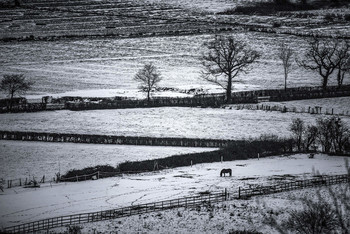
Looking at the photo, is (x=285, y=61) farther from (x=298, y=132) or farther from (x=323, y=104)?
(x=298, y=132)

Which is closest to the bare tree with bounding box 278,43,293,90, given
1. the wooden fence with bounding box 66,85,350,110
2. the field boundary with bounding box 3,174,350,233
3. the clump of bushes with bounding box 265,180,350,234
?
the wooden fence with bounding box 66,85,350,110

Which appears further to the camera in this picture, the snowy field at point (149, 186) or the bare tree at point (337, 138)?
the bare tree at point (337, 138)

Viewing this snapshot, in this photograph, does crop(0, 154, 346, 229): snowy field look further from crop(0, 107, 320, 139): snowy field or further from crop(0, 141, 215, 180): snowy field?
crop(0, 107, 320, 139): snowy field

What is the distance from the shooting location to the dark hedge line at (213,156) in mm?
44938

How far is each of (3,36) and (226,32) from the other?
137 feet

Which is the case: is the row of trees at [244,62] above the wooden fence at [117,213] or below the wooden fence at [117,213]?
above

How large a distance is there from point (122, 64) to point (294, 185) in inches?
2294

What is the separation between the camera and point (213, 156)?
4891 cm

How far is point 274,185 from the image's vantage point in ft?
133

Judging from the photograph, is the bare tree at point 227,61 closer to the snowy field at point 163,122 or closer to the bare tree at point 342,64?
the snowy field at point 163,122

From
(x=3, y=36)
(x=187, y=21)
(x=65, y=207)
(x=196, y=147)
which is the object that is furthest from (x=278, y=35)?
(x=65, y=207)

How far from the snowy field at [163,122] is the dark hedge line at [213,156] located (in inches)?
150

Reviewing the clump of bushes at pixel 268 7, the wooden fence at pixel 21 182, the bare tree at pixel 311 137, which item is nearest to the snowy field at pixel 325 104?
the bare tree at pixel 311 137

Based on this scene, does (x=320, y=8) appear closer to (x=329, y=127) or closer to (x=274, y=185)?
(x=329, y=127)
